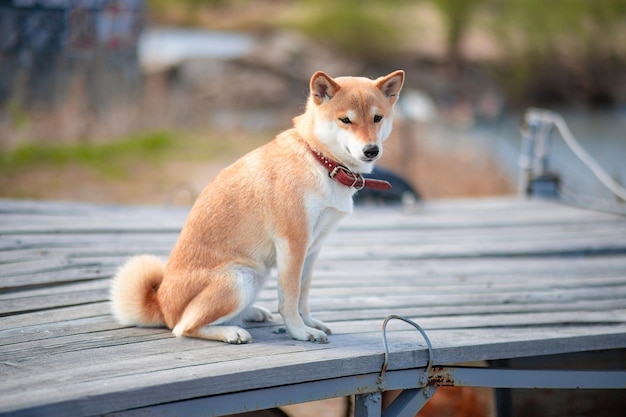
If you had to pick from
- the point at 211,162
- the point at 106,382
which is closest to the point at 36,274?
the point at 106,382

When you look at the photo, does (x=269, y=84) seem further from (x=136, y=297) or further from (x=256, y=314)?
(x=136, y=297)

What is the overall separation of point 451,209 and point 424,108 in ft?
31.9

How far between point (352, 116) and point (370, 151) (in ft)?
0.58

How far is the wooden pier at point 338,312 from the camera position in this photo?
2604 mm

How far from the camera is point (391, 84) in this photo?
3.07 meters

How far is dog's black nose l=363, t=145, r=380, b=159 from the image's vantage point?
9.18ft

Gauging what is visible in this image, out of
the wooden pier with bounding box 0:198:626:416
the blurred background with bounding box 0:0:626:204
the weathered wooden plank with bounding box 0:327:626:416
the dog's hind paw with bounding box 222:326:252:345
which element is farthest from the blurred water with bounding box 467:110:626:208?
the dog's hind paw with bounding box 222:326:252:345

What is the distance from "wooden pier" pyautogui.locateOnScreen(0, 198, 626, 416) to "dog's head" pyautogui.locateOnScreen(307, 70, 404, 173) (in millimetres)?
820

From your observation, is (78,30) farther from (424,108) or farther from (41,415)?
(41,415)

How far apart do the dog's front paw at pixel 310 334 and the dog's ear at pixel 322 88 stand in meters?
0.96

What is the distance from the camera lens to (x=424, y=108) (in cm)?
1538

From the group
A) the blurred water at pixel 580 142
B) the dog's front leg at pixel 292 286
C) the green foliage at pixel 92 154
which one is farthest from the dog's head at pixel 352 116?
the green foliage at pixel 92 154

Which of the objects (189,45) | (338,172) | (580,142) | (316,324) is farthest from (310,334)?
(189,45)

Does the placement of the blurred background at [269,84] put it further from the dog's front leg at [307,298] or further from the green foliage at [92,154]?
the dog's front leg at [307,298]
